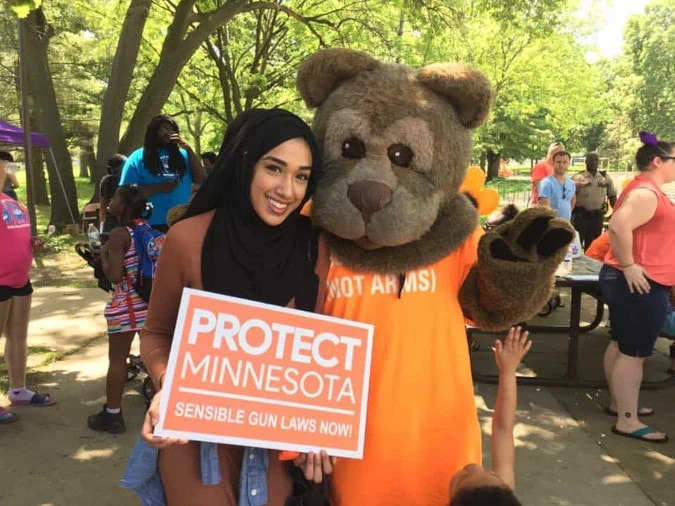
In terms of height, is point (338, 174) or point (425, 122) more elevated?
point (425, 122)

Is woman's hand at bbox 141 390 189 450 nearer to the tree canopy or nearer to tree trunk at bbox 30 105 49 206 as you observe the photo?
A: the tree canopy

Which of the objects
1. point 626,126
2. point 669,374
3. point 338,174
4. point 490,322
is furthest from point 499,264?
point 626,126

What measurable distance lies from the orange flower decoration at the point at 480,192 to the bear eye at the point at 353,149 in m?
0.59

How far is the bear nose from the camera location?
1696 mm

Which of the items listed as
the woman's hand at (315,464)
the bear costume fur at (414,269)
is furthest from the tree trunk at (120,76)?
the woman's hand at (315,464)

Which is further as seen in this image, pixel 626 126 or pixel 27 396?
pixel 626 126

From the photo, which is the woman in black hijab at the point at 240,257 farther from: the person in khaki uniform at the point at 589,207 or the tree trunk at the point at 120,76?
the tree trunk at the point at 120,76

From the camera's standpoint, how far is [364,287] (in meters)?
1.78

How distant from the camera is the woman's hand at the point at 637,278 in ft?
12.6

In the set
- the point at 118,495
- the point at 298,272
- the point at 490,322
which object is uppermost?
the point at 298,272

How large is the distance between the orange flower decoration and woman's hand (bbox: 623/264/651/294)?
4.71 feet

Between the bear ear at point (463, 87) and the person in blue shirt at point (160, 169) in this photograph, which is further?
the person in blue shirt at point (160, 169)

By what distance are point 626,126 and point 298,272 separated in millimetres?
56742

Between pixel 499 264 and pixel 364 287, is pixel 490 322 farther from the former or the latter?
pixel 364 287
